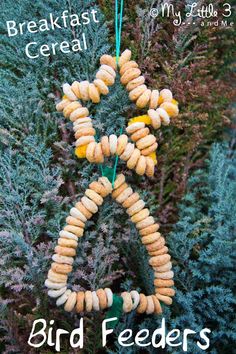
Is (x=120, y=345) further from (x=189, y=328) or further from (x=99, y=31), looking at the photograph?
(x=99, y=31)

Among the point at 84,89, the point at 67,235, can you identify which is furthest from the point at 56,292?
the point at 84,89

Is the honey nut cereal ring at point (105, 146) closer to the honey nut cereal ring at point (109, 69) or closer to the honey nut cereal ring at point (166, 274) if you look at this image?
the honey nut cereal ring at point (109, 69)

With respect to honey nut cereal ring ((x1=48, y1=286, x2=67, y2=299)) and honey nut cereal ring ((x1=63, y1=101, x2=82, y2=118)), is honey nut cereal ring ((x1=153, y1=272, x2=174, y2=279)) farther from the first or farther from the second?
honey nut cereal ring ((x1=63, y1=101, x2=82, y2=118))

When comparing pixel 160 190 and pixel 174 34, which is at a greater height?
pixel 174 34

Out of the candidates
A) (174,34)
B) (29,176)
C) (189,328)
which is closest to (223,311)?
(189,328)

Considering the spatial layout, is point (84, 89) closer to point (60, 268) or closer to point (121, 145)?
point (121, 145)
